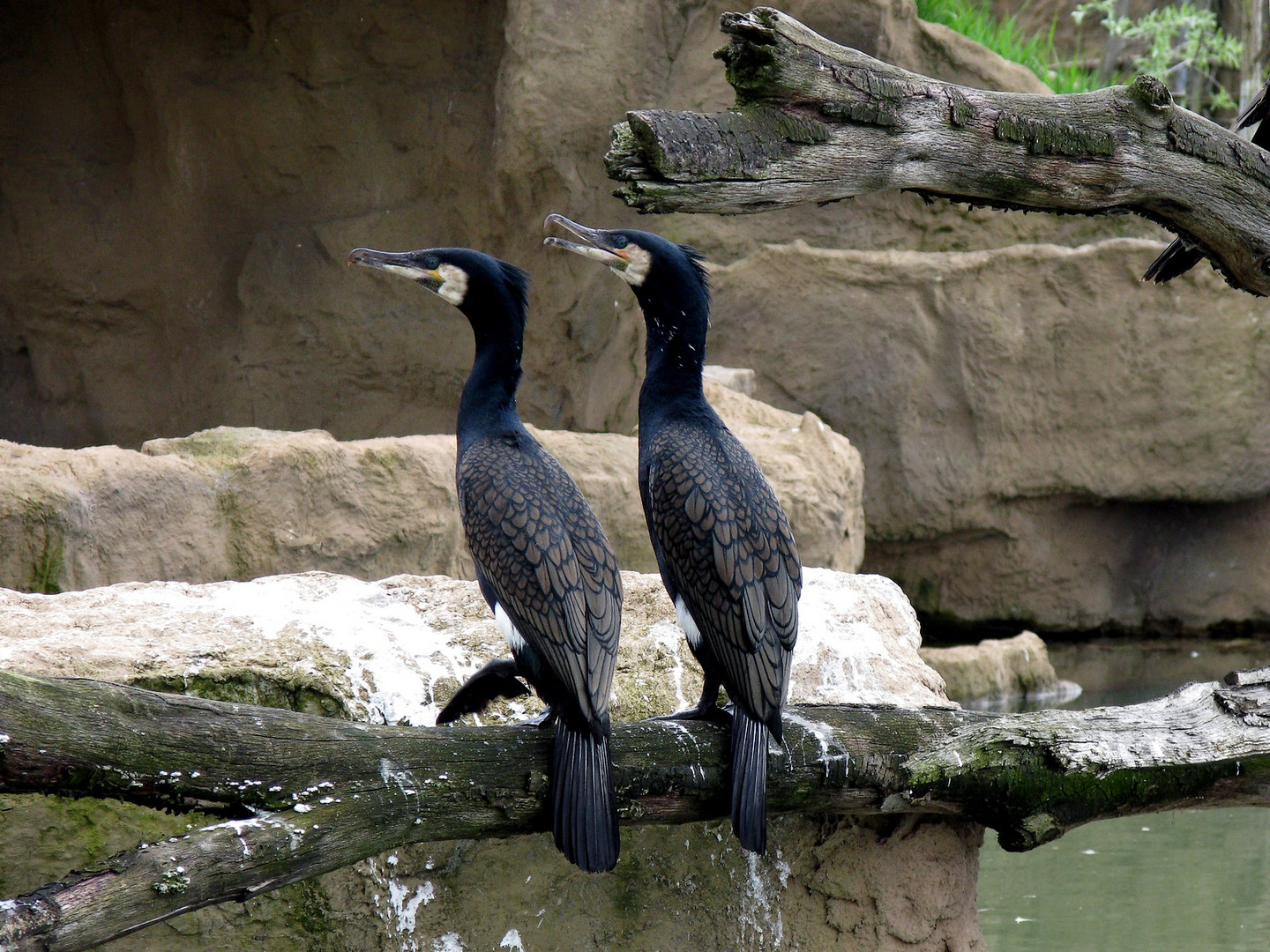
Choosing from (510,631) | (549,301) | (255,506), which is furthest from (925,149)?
(549,301)

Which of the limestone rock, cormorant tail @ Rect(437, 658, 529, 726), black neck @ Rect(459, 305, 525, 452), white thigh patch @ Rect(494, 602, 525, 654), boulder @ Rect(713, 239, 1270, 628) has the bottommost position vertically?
the limestone rock

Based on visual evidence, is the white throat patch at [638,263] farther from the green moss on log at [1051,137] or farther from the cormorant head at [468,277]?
the green moss on log at [1051,137]

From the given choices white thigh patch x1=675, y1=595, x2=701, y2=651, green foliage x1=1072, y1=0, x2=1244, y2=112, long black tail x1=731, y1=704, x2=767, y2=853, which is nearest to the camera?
long black tail x1=731, y1=704, x2=767, y2=853

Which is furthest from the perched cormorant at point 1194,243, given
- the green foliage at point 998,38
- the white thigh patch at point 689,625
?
the green foliage at point 998,38

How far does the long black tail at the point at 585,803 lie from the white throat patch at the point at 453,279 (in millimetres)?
1120

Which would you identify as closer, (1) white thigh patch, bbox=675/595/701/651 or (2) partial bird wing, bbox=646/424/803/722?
(2) partial bird wing, bbox=646/424/803/722

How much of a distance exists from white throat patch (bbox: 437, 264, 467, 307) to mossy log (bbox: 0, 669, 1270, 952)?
40.9 inches

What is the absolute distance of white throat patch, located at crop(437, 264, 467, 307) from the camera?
3.19 m

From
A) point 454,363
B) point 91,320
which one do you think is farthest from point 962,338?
point 91,320

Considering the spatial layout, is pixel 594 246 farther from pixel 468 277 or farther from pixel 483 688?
pixel 483 688

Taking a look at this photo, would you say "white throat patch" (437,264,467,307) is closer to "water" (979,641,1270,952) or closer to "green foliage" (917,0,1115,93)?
"water" (979,641,1270,952)

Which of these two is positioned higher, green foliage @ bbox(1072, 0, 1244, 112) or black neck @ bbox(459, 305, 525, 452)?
green foliage @ bbox(1072, 0, 1244, 112)

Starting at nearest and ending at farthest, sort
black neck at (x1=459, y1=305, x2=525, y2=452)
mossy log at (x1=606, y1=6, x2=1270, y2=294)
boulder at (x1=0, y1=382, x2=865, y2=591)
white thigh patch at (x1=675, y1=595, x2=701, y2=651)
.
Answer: mossy log at (x1=606, y1=6, x2=1270, y2=294) → white thigh patch at (x1=675, y1=595, x2=701, y2=651) → black neck at (x1=459, y1=305, x2=525, y2=452) → boulder at (x1=0, y1=382, x2=865, y2=591)

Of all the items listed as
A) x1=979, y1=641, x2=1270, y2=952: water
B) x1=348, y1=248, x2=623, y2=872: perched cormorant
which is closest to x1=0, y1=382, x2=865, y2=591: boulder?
x1=979, y1=641, x2=1270, y2=952: water
